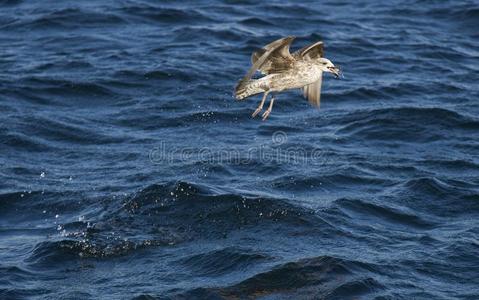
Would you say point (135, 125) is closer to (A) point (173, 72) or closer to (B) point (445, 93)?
(A) point (173, 72)

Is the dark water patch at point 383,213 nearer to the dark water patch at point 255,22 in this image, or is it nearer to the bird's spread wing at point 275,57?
the bird's spread wing at point 275,57

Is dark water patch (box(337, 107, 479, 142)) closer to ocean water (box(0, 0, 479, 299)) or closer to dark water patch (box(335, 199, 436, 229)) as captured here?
ocean water (box(0, 0, 479, 299))

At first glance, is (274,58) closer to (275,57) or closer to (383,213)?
(275,57)

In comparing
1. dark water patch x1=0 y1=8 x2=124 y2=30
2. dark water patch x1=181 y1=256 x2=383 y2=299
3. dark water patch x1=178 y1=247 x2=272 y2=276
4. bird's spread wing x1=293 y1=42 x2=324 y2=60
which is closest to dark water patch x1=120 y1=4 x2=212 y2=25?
dark water patch x1=0 y1=8 x2=124 y2=30

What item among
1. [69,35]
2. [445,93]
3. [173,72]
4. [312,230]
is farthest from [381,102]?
[69,35]

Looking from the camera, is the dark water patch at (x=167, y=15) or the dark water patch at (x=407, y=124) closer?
the dark water patch at (x=407, y=124)

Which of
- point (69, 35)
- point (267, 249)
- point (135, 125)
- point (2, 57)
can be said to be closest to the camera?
point (267, 249)

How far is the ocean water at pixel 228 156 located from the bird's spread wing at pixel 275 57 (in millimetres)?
2547

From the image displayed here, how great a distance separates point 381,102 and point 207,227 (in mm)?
6367

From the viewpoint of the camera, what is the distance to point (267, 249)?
1363cm

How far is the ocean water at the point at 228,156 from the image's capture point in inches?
516

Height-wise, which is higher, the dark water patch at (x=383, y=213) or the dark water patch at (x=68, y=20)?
the dark water patch at (x=68, y=20)

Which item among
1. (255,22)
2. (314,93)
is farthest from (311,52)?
(255,22)

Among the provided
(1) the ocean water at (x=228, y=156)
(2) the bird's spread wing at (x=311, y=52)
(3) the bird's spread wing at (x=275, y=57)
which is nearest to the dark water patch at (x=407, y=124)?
(1) the ocean water at (x=228, y=156)
